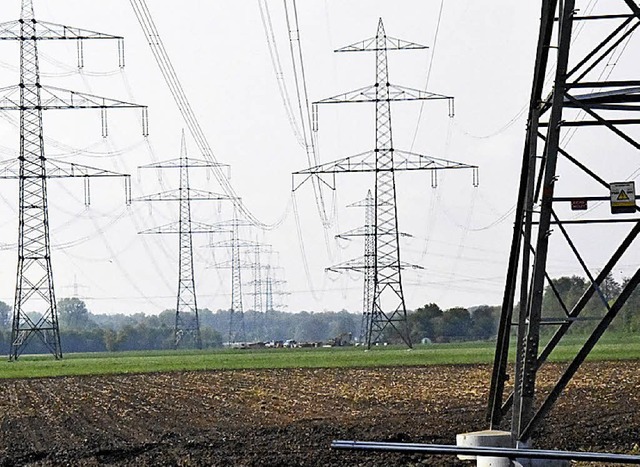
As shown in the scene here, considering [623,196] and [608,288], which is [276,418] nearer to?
[623,196]

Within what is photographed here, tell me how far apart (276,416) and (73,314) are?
156 m

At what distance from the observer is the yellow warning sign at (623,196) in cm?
1423

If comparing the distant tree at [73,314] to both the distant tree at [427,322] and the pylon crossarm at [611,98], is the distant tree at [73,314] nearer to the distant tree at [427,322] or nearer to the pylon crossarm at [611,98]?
the distant tree at [427,322]

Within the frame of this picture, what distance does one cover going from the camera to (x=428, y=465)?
1558 centimetres

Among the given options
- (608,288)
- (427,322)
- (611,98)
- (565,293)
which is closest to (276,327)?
(427,322)

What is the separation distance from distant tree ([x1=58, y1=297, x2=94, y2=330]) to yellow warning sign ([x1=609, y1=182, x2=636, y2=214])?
161522 millimetres

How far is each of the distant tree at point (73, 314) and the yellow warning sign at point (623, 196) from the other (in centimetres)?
16152

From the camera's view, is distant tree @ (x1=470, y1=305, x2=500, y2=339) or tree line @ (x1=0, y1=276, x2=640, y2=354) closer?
tree line @ (x1=0, y1=276, x2=640, y2=354)

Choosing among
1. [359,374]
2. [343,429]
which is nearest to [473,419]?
[343,429]

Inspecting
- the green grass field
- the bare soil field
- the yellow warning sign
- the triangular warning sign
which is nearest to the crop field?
the bare soil field

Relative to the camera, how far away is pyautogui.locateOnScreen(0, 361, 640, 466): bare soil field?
58.2 ft

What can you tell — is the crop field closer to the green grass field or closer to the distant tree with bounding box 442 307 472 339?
the green grass field

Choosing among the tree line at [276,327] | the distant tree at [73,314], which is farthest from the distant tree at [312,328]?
the distant tree at [73,314]

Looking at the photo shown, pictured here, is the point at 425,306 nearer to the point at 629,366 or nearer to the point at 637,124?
the point at 629,366
